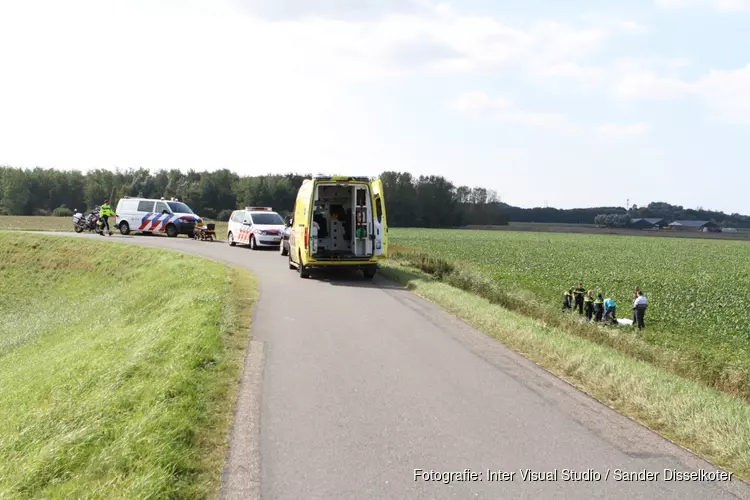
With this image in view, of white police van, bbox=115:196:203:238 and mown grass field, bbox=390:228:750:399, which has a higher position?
white police van, bbox=115:196:203:238

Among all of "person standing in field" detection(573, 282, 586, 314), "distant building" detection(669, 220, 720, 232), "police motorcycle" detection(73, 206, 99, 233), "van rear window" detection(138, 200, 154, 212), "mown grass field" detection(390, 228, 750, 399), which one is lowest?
Result: "mown grass field" detection(390, 228, 750, 399)

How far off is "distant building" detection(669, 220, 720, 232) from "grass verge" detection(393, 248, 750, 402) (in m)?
121

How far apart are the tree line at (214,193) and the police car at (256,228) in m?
46.6

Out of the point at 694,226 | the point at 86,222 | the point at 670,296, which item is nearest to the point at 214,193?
the point at 86,222

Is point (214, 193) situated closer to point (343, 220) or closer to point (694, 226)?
point (343, 220)

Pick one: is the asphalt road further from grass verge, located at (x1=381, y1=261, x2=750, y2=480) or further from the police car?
the police car

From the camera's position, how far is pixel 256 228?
1105 inches

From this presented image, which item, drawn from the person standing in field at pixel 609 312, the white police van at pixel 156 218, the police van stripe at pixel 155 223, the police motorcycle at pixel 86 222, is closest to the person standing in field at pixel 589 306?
the person standing in field at pixel 609 312

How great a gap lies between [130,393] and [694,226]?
15553cm

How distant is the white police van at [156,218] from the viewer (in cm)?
3416

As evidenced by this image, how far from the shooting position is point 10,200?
289 ft

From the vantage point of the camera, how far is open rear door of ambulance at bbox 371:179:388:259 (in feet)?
57.1

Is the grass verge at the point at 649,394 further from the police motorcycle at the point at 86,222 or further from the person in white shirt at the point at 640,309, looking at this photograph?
the police motorcycle at the point at 86,222

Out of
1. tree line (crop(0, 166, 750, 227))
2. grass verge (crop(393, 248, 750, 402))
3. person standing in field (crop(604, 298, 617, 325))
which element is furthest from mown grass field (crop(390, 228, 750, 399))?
tree line (crop(0, 166, 750, 227))
